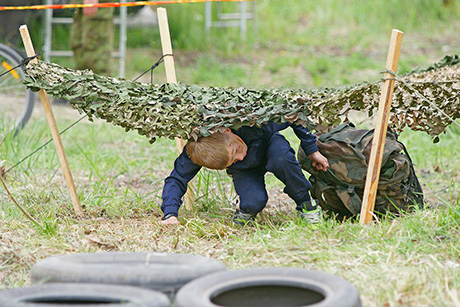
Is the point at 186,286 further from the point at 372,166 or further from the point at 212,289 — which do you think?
the point at 372,166

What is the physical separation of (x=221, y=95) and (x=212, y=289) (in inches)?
58.2

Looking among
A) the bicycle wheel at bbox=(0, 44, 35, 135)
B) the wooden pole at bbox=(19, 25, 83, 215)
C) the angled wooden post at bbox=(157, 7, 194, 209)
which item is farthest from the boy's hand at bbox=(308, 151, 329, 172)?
the bicycle wheel at bbox=(0, 44, 35, 135)

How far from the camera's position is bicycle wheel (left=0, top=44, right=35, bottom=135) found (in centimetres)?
553

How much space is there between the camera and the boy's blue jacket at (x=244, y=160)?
131 inches

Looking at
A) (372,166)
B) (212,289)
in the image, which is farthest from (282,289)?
(372,166)

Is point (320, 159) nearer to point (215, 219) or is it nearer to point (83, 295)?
point (215, 219)

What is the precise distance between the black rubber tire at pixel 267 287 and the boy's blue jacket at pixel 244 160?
114cm

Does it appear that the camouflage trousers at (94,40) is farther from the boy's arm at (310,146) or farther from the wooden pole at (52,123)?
the boy's arm at (310,146)

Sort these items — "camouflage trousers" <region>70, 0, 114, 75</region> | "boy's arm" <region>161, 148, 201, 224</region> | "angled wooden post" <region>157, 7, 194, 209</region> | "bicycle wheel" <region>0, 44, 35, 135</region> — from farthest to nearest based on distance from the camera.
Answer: "camouflage trousers" <region>70, 0, 114, 75</region> < "bicycle wheel" <region>0, 44, 35, 135</region> < "angled wooden post" <region>157, 7, 194, 209</region> < "boy's arm" <region>161, 148, 201, 224</region>

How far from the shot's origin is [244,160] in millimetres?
3441

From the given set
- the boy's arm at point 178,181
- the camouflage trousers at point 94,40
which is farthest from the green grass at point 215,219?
the camouflage trousers at point 94,40

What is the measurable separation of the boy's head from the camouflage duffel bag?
490mm

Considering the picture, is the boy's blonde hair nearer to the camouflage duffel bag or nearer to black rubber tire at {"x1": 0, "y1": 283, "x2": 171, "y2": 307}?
the camouflage duffel bag

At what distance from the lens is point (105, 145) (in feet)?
18.9
